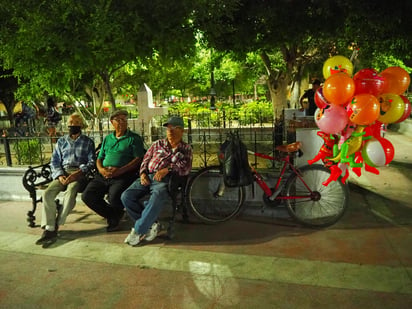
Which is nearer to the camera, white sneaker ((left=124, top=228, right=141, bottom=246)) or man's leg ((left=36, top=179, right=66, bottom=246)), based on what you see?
white sneaker ((left=124, top=228, right=141, bottom=246))

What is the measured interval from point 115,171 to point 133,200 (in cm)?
51

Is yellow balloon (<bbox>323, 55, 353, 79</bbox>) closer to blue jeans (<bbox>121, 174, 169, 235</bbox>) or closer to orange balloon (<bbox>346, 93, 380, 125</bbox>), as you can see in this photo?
orange balloon (<bbox>346, 93, 380, 125</bbox>)

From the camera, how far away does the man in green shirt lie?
4.83 m

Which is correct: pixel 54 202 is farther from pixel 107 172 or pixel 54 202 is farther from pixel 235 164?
pixel 235 164

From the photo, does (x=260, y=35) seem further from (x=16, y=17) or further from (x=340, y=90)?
(x=16, y=17)

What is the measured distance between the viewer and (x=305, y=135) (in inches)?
195

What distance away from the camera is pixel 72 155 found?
508cm

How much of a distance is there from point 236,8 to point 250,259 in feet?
10.4

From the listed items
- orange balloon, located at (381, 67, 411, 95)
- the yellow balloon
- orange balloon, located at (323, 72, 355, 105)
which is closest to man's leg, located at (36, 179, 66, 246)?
orange balloon, located at (323, 72, 355, 105)

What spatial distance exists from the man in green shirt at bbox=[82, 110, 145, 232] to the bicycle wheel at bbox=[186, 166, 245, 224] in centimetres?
85

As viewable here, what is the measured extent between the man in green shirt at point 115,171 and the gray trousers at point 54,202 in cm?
20

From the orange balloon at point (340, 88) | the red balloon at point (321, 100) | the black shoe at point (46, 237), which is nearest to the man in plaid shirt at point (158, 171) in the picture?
the black shoe at point (46, 237)

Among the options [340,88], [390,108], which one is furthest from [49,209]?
[390,108]

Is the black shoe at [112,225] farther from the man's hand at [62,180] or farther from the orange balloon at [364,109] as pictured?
the orange balloon at [364,109]
